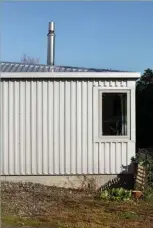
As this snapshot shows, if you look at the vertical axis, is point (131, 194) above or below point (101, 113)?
below

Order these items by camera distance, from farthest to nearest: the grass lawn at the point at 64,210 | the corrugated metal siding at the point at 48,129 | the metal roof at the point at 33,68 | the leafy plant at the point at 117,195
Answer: the metal roof at the point at 33,68 < the corrugated metal siding at the point at 48,129 < the leafy plant at the point at 117,195 < the grass lawn at the point at 64,210

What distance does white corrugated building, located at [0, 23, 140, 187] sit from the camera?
34.8 feet

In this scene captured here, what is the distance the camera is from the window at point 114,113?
10688 millimetres

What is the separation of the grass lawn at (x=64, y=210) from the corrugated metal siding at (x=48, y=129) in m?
0.68

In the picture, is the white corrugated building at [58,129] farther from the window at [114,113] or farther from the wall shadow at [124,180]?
the wall shadow at [124,180]

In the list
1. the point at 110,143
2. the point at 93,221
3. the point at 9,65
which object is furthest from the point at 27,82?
the point at 93,221

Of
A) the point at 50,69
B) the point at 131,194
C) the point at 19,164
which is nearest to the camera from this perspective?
the point at 131,194

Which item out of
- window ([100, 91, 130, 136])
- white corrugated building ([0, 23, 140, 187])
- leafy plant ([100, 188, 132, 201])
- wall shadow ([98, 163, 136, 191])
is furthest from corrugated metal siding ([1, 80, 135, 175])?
leafy plant ([100, 188, 132, 201])

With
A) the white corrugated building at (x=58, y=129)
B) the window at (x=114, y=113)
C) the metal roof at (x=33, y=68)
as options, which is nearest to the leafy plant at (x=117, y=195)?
the white corrugated building at (x=58, y=129)

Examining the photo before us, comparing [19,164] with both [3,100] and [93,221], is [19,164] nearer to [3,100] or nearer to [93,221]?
[3,100]

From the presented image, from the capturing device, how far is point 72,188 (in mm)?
10609

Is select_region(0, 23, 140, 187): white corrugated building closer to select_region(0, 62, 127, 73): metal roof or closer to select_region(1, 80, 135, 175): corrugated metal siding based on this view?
select_region(1, 80, 135, 175): corrugated metal siding

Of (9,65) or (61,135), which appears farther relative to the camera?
(9,65)

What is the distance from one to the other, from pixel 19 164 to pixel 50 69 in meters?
2.60
